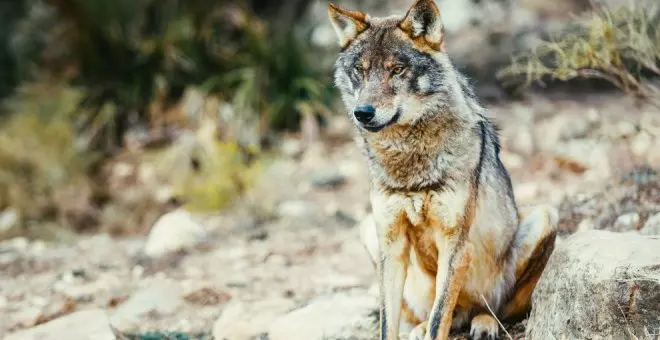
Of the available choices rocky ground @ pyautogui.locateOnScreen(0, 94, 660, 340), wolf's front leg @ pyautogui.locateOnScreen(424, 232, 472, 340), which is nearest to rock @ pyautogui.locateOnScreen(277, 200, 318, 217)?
rocky ground @ pyautogui.locateOnScreen(0, 94, 660, 340)

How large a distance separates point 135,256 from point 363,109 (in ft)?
15.1

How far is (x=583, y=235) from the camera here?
4.90 meters

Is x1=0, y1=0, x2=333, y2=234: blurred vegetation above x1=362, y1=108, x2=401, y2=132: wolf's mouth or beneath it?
above

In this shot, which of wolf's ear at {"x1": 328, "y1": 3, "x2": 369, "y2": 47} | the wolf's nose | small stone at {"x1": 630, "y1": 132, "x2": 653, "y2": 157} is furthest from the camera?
small stone at {"x1": 630, "y1": 132, "x2": 653, "y2": 157}

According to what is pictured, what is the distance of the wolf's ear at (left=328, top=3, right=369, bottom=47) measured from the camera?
5.25m

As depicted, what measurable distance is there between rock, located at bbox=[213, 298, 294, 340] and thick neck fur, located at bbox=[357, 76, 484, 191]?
1.53 meters

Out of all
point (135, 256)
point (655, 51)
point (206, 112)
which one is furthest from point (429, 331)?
point (206, 112)

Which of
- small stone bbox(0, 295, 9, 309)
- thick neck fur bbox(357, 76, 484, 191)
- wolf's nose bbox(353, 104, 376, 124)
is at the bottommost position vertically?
thick neck fur bbox(357, 76, 484, 191)

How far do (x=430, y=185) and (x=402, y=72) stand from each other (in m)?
0.66

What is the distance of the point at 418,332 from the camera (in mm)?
5367

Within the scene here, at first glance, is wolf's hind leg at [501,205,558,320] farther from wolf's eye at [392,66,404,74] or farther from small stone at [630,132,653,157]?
small stone at [630,132,653,157]

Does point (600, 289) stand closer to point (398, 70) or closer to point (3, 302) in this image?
point (398, 70)

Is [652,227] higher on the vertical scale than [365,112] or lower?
lower

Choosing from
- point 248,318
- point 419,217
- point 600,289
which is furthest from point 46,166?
point 600,289
